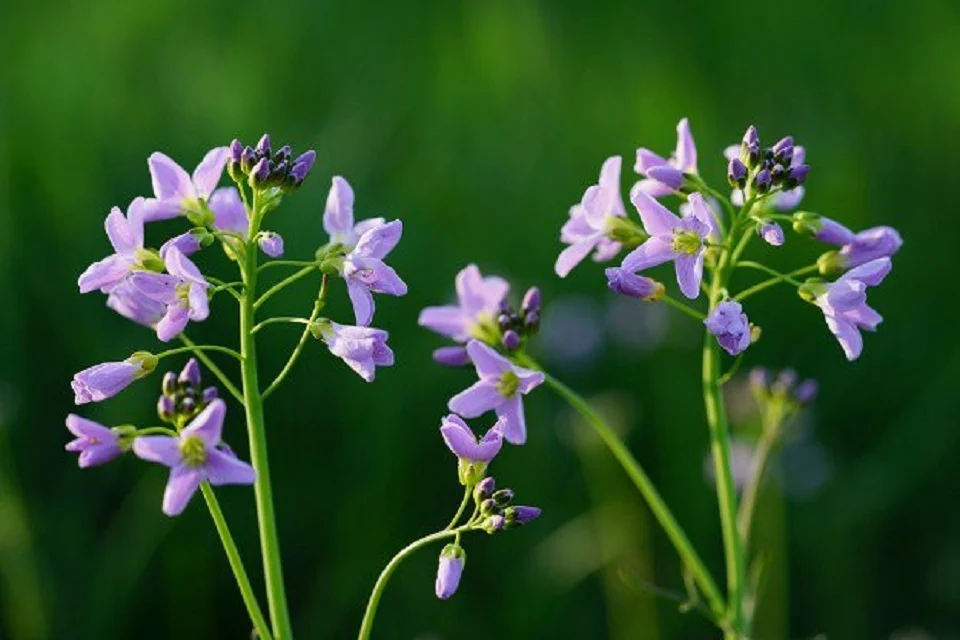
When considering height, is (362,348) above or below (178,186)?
below

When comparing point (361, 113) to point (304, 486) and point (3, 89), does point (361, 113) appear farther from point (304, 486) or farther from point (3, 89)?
point (304, 486)

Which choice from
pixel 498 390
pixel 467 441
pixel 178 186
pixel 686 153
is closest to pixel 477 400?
pixel 498 390

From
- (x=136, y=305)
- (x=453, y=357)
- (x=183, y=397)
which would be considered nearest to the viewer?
(x=183, y=397)

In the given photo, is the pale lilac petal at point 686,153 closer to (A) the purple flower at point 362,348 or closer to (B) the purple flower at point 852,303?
(B) the purple flower at point 852,303

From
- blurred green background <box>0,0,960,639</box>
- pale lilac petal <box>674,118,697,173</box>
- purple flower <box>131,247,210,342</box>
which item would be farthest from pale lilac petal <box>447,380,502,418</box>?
blurred green background <box>0,0,960,639</box>

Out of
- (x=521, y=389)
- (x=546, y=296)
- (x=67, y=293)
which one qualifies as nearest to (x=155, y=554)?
(x=67, y=293)

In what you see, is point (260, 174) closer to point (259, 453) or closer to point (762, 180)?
point (259, 453)

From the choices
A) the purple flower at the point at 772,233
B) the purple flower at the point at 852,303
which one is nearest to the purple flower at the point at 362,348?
the purple flower at the point at 772,233
